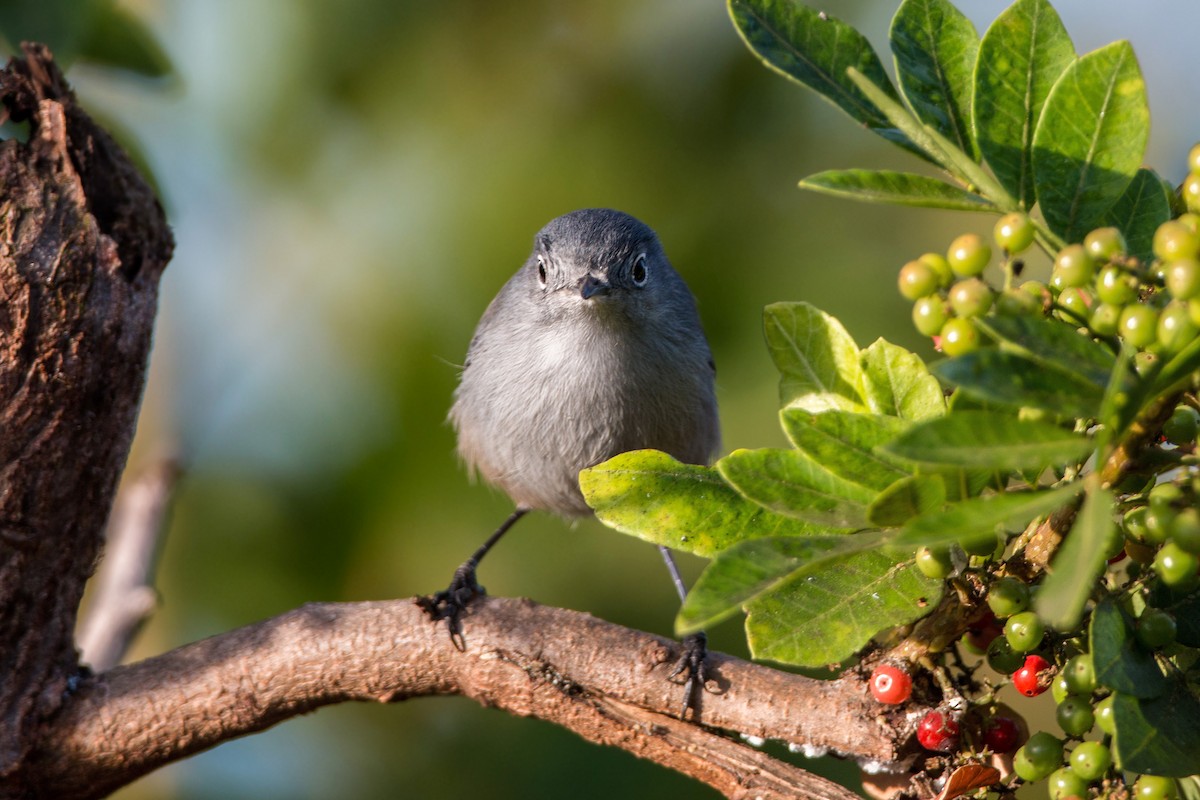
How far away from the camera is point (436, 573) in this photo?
433 centimetres

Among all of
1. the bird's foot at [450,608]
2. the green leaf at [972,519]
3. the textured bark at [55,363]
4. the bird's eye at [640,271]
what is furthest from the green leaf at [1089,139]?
the bird's eye at [640,271]

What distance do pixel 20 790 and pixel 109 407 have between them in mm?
968

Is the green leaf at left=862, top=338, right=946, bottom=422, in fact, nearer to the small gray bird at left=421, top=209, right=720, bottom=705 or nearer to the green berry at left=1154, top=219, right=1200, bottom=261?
the green berry at left=1154, top=219, right=1200, bottom=261

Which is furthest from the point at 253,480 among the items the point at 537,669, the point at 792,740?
the point at 792,740

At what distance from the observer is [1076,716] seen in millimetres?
1657

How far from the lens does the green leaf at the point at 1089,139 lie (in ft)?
5.40

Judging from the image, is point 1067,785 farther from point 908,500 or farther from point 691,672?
point 691,672

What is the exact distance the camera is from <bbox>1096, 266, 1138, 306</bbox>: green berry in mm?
1398

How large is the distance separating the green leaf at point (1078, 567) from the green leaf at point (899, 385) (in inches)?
21.3

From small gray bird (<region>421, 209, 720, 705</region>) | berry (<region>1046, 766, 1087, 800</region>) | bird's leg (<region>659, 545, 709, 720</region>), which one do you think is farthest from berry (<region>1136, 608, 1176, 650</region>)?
small gray bird (<region>421, 209, 720, 705</region>)

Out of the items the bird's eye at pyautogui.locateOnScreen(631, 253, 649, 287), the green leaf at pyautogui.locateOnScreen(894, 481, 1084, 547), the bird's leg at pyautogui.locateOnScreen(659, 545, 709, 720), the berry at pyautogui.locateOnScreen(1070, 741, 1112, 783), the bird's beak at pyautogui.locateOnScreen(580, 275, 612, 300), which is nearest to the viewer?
the green leaf at pyautogui.locateOnScreen(894, 481, 1084, 547)

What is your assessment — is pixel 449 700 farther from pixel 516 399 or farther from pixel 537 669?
pixel 537 669

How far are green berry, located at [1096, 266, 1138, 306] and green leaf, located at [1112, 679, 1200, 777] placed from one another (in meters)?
0.52

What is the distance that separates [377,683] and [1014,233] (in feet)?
6.58
